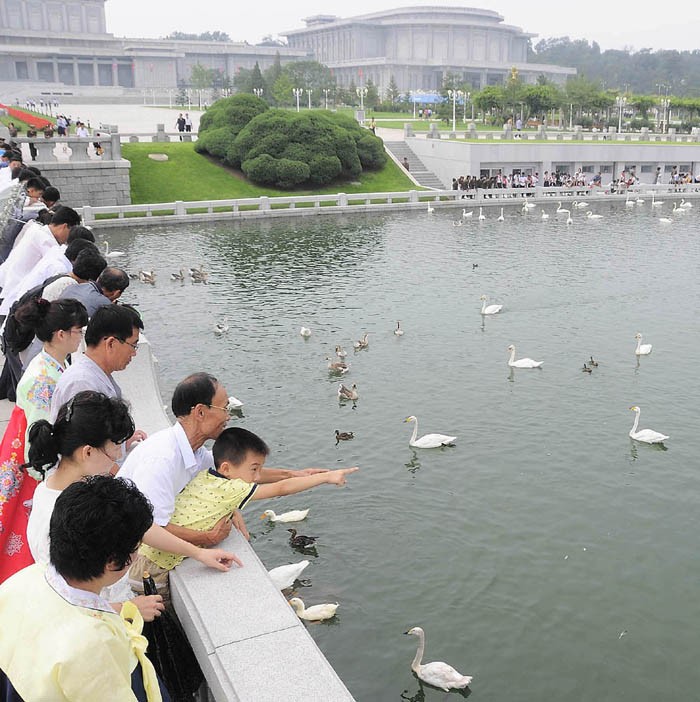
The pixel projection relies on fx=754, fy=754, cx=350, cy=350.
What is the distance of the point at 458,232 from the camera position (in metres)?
30.9

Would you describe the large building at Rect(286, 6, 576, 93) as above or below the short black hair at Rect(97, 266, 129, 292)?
above

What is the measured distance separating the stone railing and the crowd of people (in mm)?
26358

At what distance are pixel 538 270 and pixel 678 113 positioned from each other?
258ft

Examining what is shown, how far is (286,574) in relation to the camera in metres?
8.09

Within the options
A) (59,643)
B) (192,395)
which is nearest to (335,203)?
(192,395)

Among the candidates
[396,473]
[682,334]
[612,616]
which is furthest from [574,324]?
[612,616]

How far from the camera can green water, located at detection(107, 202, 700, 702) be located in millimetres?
7430

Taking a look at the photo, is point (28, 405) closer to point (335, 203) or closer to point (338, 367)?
point (338, 367)

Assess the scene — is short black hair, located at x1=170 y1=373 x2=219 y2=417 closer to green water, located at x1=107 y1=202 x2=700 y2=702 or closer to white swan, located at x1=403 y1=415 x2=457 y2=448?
green water, located at x1=107 y1=202 x2=700 y2=702

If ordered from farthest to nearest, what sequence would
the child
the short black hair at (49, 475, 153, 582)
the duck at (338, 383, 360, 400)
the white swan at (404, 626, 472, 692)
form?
the duck at (338, 383, 360, 400), the white swan at (404, 626, 472, 692), the child, the short black hair at (49, 475, 153, 582)

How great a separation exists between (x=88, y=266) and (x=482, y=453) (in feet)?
21.2

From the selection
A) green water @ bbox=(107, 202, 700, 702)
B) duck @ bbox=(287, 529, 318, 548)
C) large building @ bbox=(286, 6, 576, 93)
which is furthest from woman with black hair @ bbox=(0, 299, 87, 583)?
large building @ bbox=(286, 6, 576, 93)

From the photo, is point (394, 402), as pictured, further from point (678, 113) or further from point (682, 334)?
point (678, 113)

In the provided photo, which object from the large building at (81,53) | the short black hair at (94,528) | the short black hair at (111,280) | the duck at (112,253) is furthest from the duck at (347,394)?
the large building at (81,53)
